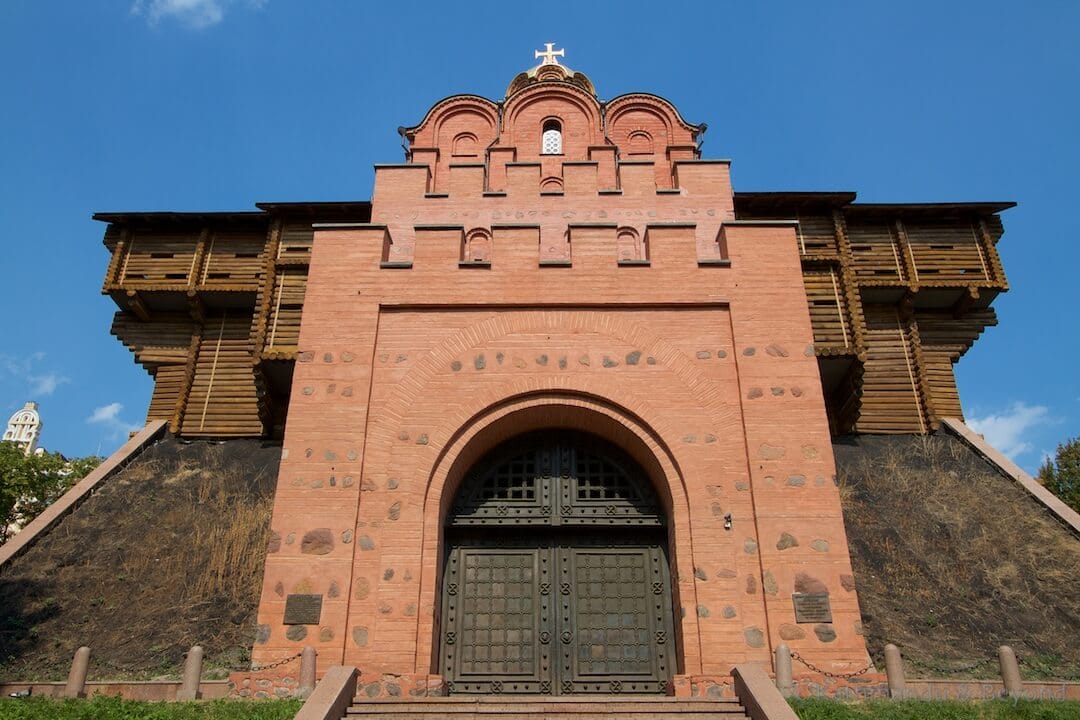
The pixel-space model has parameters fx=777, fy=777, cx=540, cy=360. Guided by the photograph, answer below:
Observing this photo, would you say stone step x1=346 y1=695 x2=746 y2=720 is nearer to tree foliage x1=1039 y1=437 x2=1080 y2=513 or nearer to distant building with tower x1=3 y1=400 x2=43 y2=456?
tree foliage x1=1039 y1=437 x2=1080 y2=513

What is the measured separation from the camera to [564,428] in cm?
1074

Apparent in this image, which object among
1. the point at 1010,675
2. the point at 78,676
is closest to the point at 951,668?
the point at 1010,675

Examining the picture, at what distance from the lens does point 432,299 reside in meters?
10.7

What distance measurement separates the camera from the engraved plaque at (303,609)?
868 cm

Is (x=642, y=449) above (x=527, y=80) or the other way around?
the other way around

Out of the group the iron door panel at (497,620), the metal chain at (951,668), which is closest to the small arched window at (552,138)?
the iron door panel at (497,620)

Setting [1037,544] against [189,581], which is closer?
[189,581]

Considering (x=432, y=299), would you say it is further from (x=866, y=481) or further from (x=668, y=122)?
(x=866, y=481)

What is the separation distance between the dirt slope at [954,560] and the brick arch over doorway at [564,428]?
154 inches

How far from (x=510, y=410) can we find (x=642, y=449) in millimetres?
1774

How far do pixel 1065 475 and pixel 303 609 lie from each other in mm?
22467

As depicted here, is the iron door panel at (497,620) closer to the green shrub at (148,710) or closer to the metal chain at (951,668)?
the green shrub at (148,710)

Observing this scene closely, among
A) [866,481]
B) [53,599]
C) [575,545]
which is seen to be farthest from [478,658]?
[866,481]

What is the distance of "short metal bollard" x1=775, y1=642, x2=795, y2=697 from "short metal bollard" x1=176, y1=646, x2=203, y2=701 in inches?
243
